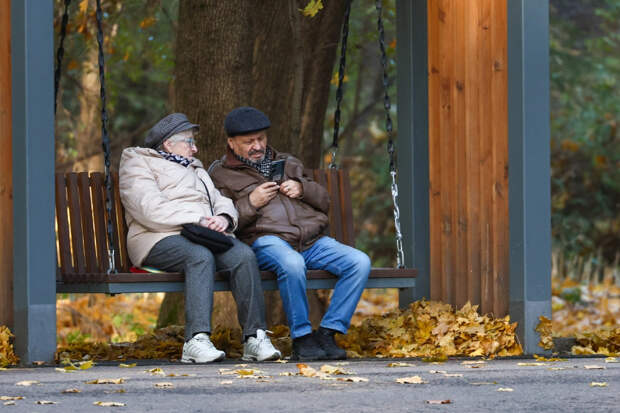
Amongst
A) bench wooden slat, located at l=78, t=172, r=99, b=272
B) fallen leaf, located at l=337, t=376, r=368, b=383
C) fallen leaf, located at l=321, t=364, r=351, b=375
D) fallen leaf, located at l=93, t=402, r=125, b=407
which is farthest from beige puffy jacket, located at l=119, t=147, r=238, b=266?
fallen leaf, located at l=93, t=402, r=125, b=407

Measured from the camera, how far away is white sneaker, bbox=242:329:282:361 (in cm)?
626

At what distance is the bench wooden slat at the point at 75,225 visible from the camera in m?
6.70

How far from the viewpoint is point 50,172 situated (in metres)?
6.20

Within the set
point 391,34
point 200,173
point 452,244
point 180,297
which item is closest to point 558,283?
point 391,34

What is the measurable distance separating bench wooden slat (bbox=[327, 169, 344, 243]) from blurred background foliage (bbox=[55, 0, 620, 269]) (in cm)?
453

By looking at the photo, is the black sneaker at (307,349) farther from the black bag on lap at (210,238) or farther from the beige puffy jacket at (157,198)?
the beige puffy jacket at (157,198)

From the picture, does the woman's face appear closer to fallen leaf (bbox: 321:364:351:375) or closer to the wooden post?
the wooden post

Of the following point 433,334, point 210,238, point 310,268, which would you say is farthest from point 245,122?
point 433,334

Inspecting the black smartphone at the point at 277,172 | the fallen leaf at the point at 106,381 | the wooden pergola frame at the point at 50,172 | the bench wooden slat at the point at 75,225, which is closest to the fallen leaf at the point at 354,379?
the fallen leaf at the point at 106,381

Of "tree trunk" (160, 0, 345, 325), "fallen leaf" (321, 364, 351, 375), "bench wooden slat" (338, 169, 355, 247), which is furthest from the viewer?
"tree trunk" (160, 0, 345, 325)

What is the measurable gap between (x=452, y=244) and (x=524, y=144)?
996 mm

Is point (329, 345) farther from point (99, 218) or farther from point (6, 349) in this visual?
point (6, 349)

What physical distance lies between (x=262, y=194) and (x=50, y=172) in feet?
4.08

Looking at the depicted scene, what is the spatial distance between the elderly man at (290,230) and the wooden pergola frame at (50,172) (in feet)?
3.05
